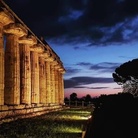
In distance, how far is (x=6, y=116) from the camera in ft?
70.5

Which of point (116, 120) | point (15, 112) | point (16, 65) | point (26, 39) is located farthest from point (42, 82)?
point (116, 120)

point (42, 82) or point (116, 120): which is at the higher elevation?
point (42, 82)

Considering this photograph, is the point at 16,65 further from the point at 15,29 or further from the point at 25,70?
the point at 25,70

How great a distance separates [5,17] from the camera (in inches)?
824

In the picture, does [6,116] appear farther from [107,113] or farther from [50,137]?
[50,137]

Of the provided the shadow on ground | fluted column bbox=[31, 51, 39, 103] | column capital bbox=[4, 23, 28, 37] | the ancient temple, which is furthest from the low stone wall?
the shadow on ground

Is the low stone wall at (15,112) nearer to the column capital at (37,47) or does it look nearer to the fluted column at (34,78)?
the fluted column at (34,78)

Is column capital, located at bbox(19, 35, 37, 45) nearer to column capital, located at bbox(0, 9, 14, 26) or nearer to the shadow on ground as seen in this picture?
column capital, located at bbox(0, 9, 14, 26)

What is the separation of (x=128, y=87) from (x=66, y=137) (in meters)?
28.4

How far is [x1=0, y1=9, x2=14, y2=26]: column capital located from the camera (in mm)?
20367

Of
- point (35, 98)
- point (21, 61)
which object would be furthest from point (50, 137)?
point (35, 98)

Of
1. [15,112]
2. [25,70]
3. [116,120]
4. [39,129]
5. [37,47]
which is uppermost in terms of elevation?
[37,47]

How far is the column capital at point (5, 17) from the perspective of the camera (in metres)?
20.4

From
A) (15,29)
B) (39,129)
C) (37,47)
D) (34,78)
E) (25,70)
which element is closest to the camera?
(39,129)
